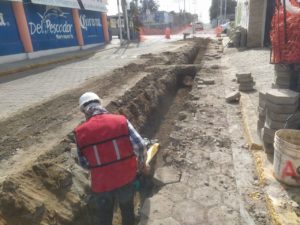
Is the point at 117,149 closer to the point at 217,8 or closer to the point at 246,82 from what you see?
the point at 246,82

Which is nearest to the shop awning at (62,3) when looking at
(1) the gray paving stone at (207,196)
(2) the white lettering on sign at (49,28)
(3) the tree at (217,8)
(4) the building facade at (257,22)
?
(2) the white lettering on sign at (49,28)

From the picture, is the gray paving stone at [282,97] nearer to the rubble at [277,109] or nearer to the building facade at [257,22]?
the rubble at [277,109]

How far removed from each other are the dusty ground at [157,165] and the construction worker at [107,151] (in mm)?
733

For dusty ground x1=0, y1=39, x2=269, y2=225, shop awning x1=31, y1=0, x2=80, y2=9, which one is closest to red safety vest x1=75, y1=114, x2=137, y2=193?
dusty ground x1=0, y1=39, x2=269, y2=225

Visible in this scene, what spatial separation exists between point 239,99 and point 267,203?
3787mm

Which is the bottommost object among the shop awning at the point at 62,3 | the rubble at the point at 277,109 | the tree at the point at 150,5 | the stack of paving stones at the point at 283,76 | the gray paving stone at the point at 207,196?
the gray paving stone at the point at 207,196

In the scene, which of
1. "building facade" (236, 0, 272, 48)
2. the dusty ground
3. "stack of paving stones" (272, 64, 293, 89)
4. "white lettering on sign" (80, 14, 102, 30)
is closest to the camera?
the dusty ground

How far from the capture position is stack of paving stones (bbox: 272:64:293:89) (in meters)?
3.99

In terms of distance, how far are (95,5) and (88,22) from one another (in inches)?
88.0

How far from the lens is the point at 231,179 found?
12.0 feet

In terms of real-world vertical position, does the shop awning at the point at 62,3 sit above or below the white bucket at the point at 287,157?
above

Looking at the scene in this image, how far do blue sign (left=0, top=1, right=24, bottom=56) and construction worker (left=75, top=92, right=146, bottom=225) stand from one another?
1334 cm

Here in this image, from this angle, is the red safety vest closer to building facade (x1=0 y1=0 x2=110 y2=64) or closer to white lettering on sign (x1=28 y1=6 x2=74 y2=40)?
building facade (x1=0 y1=0 x2=110 y2=64)

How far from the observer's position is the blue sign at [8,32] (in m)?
13.4
